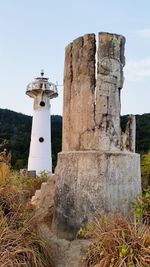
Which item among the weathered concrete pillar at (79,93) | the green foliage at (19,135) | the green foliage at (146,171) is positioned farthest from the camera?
the green foliage at (19,135)

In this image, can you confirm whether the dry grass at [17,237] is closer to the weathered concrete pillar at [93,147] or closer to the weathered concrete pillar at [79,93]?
the weathered concrete pillar at [93,147]

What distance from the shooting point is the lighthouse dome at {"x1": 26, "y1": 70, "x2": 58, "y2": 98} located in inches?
725

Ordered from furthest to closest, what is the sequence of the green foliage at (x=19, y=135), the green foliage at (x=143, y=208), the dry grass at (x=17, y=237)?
→ the green foliage at (x=19, y=135) → the green foliage at (x=143, y=208) → the dry grass at (x=17, y=237)

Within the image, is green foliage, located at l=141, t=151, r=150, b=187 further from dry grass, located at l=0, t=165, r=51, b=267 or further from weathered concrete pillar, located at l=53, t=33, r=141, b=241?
dry grass, located at l=0, t=165, r=51, b=267

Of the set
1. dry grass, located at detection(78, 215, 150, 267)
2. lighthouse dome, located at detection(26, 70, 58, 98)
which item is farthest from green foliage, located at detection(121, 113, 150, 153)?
dry grass, located at detection(78, 215, 150, 267)

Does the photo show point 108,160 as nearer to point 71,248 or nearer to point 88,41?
point 71,248

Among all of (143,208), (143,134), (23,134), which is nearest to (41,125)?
(143,134)

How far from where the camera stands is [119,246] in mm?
3594

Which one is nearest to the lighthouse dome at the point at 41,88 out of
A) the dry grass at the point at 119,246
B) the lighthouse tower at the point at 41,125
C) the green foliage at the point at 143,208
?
the lighthouse tower at the point at 41,125

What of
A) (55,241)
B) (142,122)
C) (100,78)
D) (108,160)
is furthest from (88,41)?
(142,122)

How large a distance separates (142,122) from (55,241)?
17.3 m

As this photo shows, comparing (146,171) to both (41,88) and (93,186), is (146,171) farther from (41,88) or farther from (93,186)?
(41,88)

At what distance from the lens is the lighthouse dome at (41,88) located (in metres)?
18.4

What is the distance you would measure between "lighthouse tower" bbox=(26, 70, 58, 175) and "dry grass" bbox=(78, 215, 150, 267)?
1303 centimetres
